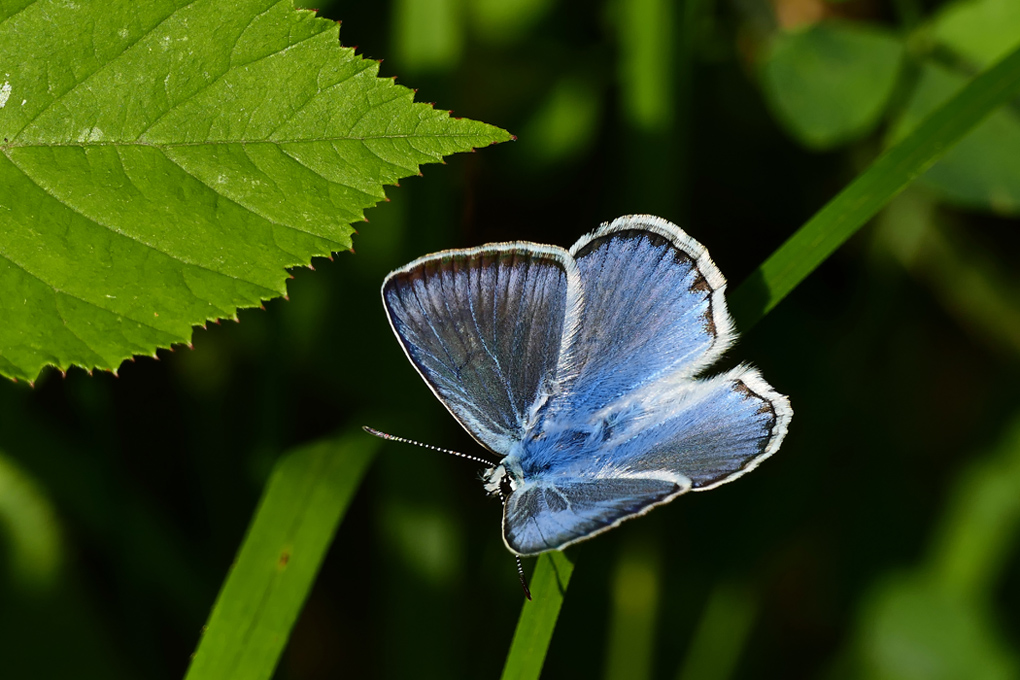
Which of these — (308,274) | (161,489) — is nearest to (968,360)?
(308,274)

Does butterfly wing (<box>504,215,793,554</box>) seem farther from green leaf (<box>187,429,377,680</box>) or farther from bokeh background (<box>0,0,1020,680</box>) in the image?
bokeh background (<box>0,0,1020,680</box>)

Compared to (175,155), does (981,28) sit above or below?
below

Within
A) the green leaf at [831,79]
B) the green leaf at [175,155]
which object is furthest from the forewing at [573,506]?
the green leaf at [831,79]

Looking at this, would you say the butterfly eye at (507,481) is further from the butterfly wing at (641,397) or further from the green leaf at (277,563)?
the green leaf at (277,563)

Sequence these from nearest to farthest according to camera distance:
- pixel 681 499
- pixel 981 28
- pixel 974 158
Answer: pixel 974 158 → pixel 981 28 → pixel 681 499

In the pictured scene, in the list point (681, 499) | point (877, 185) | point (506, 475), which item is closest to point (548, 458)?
point (506, 475)

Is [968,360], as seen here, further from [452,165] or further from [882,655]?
[452,165]

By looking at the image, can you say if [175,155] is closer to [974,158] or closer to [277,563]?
A: [277,563]
